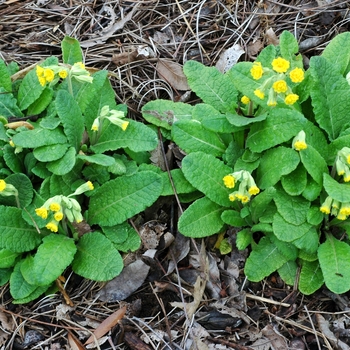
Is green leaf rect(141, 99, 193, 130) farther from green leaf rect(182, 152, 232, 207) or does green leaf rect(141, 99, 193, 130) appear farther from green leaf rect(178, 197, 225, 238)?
green leaf rect(178, 197, 225, 238)

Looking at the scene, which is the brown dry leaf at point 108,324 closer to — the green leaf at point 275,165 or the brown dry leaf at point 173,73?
the green leaf at point 275,165

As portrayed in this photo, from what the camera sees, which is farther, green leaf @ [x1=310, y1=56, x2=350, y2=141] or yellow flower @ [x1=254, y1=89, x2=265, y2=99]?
green leaf @ [x1=310, y1=56, x2=350, y2=141]

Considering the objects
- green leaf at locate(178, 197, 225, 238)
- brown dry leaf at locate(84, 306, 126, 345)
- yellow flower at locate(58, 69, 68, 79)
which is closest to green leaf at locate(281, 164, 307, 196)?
green leaf at locate(178, 197, 225, 238)

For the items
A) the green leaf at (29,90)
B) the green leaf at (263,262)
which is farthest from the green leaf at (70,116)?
the green leaf at (263,262)

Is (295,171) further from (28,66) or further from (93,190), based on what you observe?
(28,66)

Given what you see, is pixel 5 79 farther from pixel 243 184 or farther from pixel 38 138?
pixel 243 184

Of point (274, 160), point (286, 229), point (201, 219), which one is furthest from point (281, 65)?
point (201, 219)
